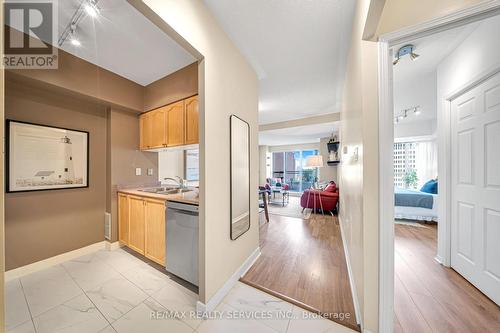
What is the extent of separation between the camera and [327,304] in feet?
5.12

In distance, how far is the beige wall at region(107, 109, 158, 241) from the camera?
2.57m

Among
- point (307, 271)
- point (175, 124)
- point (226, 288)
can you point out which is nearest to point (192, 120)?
point (175, 124)

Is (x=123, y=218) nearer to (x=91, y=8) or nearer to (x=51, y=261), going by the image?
(x=51, y=261)

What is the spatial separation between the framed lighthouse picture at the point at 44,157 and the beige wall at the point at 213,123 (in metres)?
2.16

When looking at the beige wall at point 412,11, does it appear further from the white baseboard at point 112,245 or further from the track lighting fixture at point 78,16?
the white baseboard at point 112,245

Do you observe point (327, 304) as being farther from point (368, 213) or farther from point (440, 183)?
point (440, 183)

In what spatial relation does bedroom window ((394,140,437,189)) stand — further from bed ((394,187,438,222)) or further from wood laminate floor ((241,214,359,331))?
wood laminate floor ((241,214,359,331))

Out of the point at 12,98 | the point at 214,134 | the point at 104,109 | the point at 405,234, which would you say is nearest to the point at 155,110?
the point at 104,109

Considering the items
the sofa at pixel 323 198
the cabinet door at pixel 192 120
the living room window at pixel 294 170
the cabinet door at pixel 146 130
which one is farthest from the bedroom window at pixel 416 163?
the cabinet door at pixel 146 130

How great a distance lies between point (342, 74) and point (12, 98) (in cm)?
414

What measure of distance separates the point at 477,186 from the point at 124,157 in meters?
4.46

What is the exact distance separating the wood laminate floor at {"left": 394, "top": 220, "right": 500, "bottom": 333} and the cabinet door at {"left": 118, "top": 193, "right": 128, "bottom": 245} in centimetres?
321

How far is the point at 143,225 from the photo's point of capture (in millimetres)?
2221

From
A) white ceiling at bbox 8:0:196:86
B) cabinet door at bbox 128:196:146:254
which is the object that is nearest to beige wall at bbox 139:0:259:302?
white ceiling at bbox 8:0:196:86
